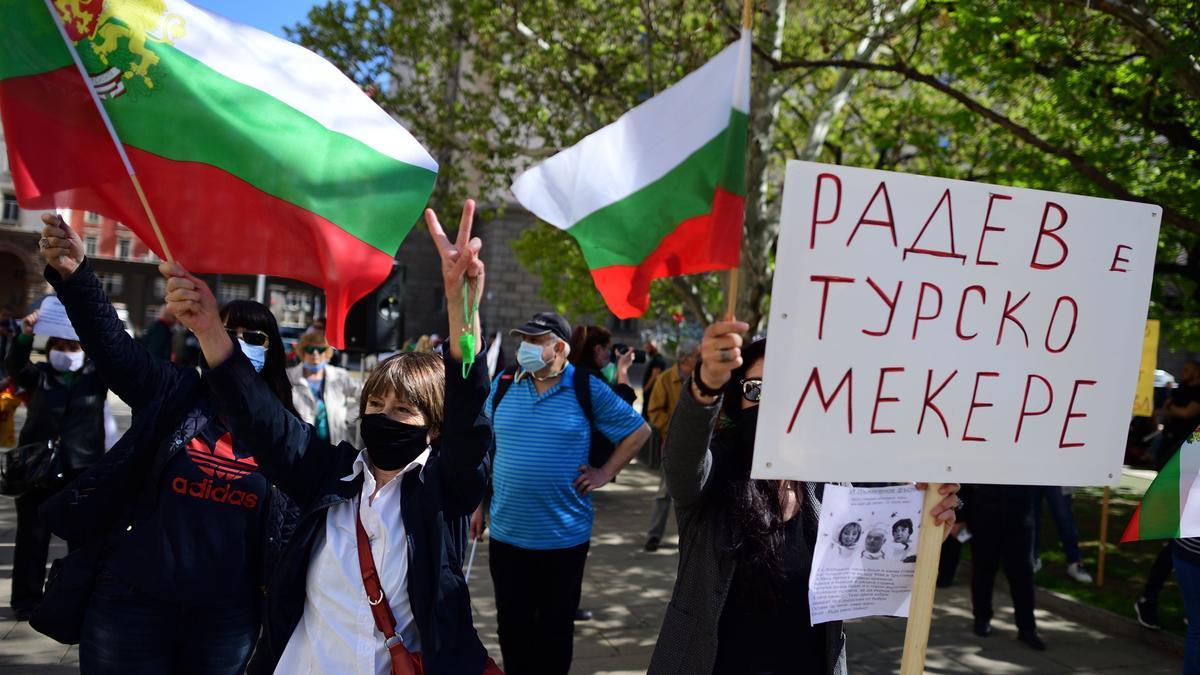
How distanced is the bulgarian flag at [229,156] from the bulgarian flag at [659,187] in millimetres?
414

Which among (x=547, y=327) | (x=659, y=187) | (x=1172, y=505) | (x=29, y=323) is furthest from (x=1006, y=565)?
(x=29, y=323)

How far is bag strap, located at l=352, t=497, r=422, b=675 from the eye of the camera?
257cm

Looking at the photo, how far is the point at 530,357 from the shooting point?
4.77 meters

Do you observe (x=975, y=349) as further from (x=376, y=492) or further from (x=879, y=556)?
(x=376, y=492)

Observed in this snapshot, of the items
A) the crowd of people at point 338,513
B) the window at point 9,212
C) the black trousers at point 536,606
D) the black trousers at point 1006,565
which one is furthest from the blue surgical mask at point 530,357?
the window at point 9,212

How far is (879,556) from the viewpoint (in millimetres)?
2721

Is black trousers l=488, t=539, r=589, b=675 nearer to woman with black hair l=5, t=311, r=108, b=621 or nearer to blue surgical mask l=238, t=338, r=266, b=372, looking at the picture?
blue surgical mask l=238, t=338, r=266, b=372

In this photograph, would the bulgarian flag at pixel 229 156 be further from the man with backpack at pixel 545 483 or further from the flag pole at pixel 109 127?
the man with backpack at pixel 545 483

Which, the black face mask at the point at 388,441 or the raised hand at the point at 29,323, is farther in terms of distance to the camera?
the raised hand at the point at 29,323

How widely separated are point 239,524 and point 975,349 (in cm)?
233

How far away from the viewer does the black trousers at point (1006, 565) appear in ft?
21.3

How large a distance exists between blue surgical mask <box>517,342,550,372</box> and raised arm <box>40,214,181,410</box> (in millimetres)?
1814

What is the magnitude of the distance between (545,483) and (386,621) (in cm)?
206

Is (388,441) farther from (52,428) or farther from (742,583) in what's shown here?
(52,428)
